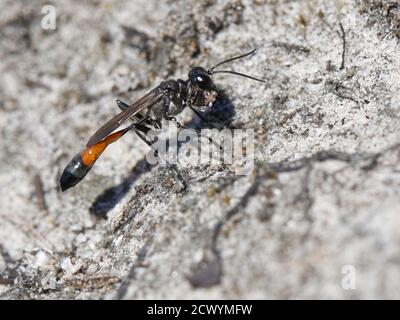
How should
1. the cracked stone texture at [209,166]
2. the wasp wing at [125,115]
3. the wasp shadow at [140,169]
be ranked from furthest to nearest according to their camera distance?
the wasp shadow at [140,169]
the wasp wing at [125,115]
the cracked stone texture at [209,166]

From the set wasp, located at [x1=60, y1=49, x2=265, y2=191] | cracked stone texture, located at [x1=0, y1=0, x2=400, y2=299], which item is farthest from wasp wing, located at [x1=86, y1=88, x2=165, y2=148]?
cracked stone texture, located at [x1=0, y1=0, x2=400, y2=299]

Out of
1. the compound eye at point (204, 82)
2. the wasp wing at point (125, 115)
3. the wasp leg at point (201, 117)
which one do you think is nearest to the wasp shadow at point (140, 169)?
the wasp leg at point (201, 117)

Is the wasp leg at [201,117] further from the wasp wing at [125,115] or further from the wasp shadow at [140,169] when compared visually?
the wasp wing at [125,115]

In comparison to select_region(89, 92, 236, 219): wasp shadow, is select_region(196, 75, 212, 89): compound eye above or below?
above

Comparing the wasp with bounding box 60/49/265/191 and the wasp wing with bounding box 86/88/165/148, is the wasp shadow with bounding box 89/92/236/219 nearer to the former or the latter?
the wasp with bounding box 60/49/265/191

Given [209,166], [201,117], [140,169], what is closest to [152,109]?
[201,117]

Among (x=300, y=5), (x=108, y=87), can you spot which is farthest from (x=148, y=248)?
(x=300, y=5)

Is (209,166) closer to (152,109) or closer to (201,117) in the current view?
(201,117)
